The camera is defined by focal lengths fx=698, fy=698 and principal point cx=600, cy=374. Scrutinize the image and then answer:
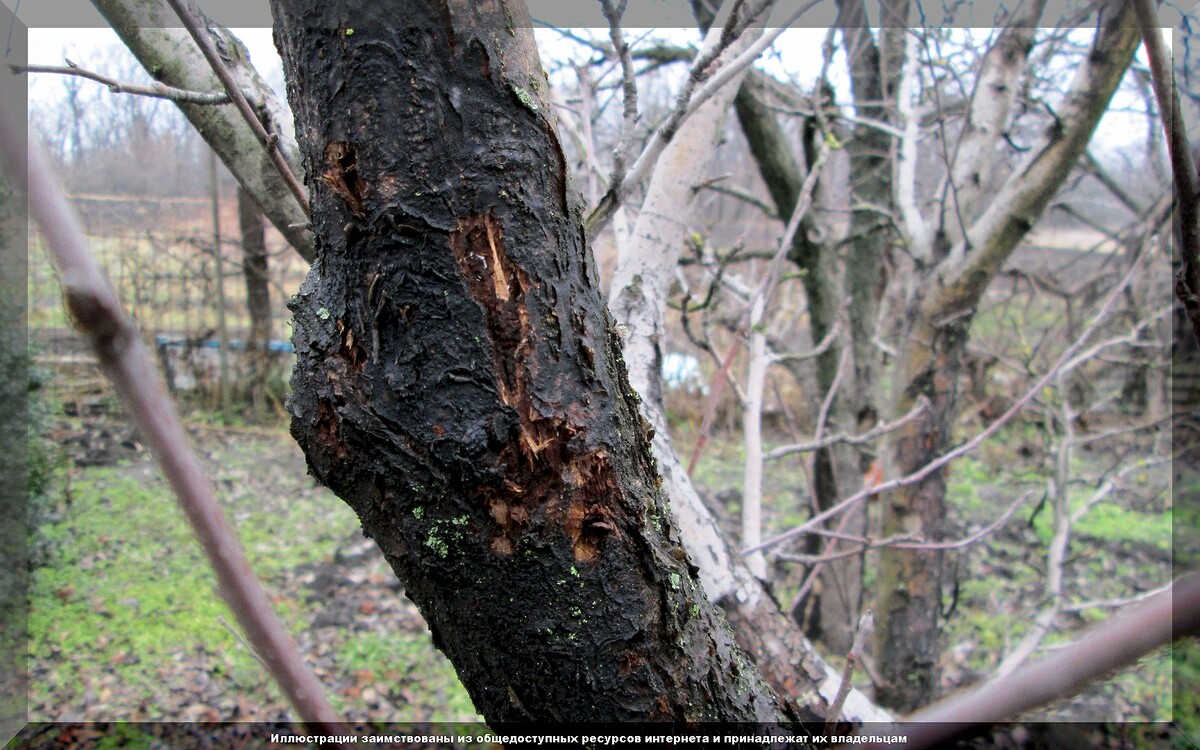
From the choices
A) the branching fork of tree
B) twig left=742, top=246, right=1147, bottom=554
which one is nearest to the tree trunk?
twig left=742, top=246, right=1147, bottom=554

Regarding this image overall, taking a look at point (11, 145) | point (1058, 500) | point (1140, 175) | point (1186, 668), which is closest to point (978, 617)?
point (1058, 500)

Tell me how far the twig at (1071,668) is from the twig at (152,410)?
34 centimetres

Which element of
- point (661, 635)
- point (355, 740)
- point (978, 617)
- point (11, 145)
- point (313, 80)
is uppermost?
point (313, 80)

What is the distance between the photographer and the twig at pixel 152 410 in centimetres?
26

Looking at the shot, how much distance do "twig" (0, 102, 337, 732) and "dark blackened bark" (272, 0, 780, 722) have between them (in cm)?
39

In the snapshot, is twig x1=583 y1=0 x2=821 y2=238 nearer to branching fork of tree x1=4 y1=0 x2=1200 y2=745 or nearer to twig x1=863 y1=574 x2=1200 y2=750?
branching fork of tree x1=4 y1=0 x2=1200 y2=745

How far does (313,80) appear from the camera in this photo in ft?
2.47

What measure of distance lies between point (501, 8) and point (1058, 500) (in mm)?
3602

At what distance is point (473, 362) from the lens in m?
0.77

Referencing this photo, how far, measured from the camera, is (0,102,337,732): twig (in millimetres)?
265

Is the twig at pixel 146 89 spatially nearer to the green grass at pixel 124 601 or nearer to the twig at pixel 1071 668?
the twig at pixel 1071 668

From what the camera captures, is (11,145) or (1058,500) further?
(1058,500)

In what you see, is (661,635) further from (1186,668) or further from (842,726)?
(1186,668)

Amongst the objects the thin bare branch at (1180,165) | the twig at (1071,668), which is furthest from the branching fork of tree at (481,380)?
the thin bare branch at (1180,165)
